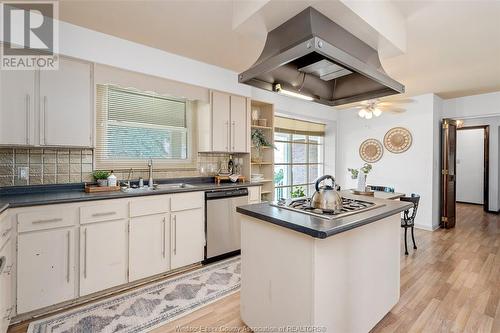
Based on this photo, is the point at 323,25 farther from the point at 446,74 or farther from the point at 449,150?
the point at 449,150

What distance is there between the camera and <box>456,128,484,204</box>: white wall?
6785mm

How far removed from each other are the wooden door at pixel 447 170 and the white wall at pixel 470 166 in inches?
119

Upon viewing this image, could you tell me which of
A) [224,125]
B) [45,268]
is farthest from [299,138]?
[45,268]

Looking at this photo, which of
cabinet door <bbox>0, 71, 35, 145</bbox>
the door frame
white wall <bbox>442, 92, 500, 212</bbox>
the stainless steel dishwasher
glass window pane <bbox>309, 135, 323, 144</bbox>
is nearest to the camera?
cabinet door <bbox>0, 71, 35, 145</bbox>

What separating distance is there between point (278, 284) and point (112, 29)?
281cm

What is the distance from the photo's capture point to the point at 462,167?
7.13m

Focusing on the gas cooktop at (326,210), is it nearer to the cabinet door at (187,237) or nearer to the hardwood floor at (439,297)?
the hardwood floor at (439,297)

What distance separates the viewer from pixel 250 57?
10.3ft

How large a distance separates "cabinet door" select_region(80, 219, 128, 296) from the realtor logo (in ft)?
5.07

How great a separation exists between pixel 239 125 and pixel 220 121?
324 mm

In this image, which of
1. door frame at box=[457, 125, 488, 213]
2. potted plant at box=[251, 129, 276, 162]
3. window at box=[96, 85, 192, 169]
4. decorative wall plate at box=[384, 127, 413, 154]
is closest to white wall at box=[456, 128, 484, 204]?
door frame at box=[457, 125, 488, 213]

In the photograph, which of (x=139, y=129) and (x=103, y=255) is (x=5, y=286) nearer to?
(x=103, y=255)

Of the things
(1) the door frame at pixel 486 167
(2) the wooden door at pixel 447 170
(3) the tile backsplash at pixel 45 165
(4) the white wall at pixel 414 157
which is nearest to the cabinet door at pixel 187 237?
(3) the tile backsplash at pixel 45 165

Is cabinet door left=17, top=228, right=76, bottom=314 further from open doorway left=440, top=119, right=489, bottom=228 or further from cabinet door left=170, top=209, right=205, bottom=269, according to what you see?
open doorway left=440, top=119, right=489, bottom=228
